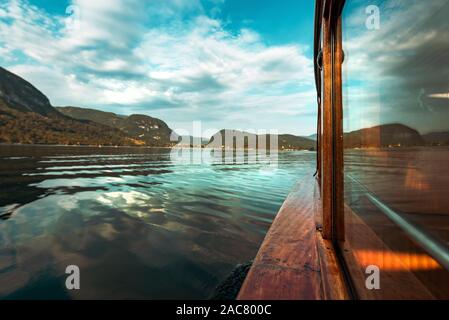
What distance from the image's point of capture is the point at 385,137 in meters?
1.44

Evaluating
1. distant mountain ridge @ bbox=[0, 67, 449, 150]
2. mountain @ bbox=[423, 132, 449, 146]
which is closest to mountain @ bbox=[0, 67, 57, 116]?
distant mountain ridge @ bbox=[0, 67, 449, 150]

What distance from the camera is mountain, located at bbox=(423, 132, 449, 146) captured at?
79 centimetres

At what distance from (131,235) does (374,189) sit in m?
4.36

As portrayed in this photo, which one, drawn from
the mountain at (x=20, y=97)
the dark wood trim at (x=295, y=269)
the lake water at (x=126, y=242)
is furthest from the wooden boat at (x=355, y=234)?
the mountain at (x=20, y=97)

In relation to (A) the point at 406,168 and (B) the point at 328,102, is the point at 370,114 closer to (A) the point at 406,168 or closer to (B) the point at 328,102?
(A) the point at 406,168

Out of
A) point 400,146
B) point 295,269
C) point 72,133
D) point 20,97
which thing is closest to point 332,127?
point 400,146

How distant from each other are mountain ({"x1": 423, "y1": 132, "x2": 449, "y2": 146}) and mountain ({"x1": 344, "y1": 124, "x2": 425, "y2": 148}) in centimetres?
5

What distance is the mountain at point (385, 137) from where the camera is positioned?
3.40 ft

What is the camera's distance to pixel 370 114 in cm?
172

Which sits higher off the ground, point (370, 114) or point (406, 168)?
point (370, 114)

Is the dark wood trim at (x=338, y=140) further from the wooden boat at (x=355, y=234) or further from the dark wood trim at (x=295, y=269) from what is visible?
the dark wood trim at (x=295, y=269)

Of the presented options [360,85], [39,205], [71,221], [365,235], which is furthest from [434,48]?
[39,205]

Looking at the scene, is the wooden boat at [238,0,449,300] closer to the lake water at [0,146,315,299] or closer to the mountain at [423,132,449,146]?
the mountain at [423,132,449,146]

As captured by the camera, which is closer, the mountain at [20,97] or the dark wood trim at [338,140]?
the dark wood trim at [338,140]
